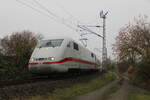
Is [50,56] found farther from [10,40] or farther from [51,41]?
[10,40]

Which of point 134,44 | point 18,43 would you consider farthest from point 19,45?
point 134,44

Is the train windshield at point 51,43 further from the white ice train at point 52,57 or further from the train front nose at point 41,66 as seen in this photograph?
the train front nose at point 41,66

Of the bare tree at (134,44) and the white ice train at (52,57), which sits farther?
the bare tree at (134,44)

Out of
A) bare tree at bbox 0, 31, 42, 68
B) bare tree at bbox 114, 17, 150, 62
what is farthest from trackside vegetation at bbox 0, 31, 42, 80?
bare tree at bbox 114, 17, 150, 62

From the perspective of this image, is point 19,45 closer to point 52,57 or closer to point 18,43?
point 18,43

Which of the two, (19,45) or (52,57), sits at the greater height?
(19,45)

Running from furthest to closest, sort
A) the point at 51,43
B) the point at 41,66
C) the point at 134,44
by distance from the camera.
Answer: the point at 134,44
the point at 51,43
the point at 41,66

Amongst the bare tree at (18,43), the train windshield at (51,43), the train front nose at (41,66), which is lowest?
the train front nose at (41,66)

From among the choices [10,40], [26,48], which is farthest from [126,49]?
[10,40]

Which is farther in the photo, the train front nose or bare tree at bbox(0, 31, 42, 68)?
bare tree at bbox(0, 31, 42, 68)

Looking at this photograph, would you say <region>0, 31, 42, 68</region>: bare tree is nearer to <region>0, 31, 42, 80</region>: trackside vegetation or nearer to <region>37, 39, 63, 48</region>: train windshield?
<region>0, 31, 42, 80</region>: trackside vegetation

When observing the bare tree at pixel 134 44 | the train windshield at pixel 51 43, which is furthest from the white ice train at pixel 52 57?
the bare tree at pixel 134 44

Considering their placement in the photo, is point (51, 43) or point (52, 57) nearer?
point (52, 57)

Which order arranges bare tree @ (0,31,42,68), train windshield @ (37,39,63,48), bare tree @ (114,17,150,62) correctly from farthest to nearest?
bare tree @ (0,31,42,68) → bare tree @ (114,17,150,62) → train windshield @ (37,39,63,48)
